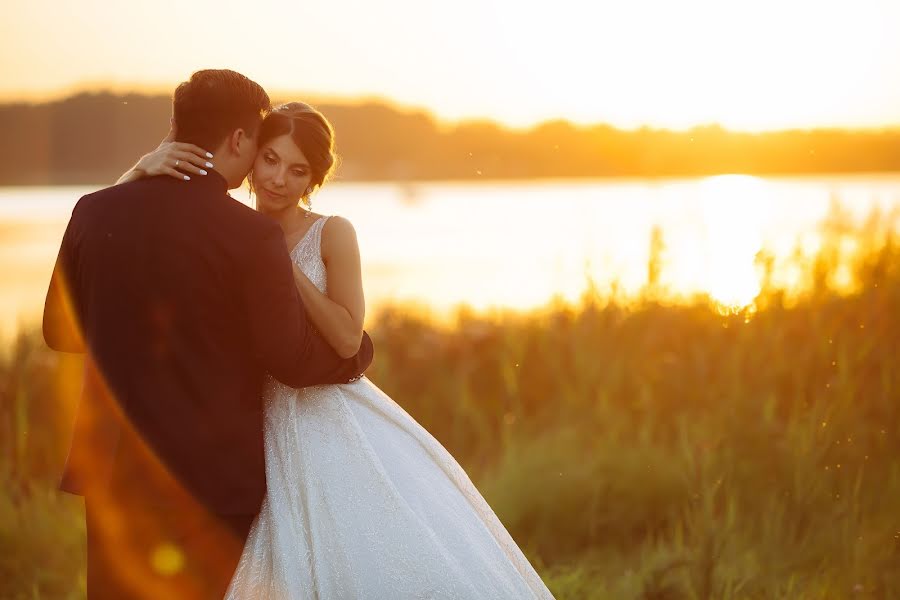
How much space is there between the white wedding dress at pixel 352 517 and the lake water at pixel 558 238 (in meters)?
2.66

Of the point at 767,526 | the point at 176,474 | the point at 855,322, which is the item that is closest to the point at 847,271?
the point at 855,322

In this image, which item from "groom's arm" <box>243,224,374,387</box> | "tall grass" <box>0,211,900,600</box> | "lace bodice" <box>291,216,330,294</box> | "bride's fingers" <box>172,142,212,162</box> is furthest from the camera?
"tall grass" <box>0,211,900,600</box>

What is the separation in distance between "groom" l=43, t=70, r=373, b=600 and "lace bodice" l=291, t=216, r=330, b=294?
9.3 inches

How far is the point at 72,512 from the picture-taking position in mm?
4672

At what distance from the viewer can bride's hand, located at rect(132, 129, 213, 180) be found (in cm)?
243

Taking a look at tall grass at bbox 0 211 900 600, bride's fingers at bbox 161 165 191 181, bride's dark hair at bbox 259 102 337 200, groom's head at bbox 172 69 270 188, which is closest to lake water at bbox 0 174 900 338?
tall grass at bbox 0 211 900 600

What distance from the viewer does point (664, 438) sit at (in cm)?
520

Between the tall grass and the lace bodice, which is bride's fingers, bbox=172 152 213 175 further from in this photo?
the tall grass

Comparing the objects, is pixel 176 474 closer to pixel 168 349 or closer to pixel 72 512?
pixel 168 349

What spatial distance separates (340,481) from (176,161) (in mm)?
949

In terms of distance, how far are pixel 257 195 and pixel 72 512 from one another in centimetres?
251

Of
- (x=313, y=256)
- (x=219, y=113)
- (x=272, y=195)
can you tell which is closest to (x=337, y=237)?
(x=313, y=256)

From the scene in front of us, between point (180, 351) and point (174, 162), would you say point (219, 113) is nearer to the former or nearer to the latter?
point (174, 162)

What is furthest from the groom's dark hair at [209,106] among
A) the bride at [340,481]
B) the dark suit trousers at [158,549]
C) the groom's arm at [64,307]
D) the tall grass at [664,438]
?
the tall grass at [664,438]
